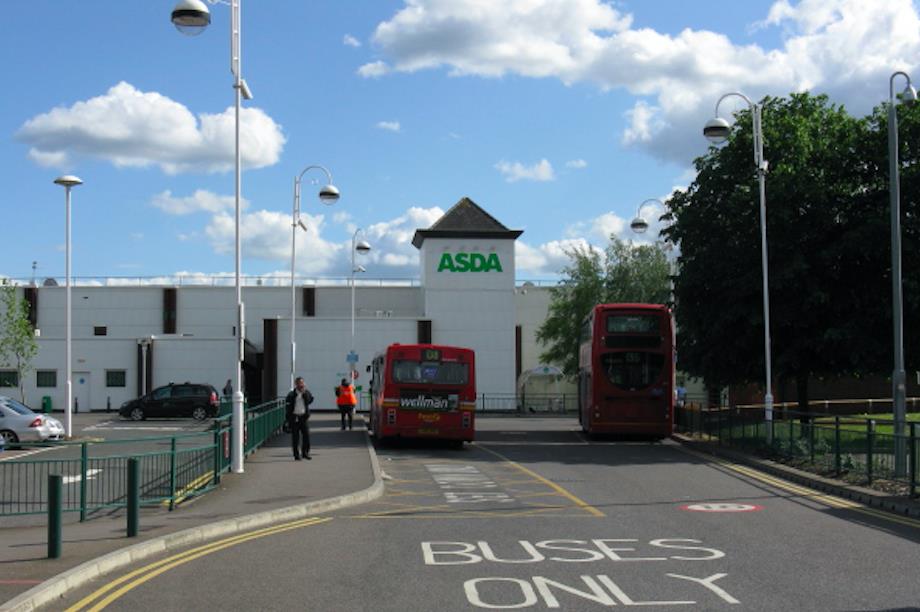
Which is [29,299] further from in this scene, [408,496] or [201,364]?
[408,496]

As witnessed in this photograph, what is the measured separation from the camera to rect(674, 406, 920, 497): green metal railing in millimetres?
16203

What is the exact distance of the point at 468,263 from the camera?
60.7 meters

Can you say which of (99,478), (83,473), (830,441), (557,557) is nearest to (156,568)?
(83,473)

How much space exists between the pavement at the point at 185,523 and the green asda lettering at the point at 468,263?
1511 inches

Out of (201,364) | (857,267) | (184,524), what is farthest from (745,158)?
(201,364)

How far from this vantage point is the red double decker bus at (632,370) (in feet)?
97.3

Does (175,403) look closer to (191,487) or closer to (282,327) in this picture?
(282,327)

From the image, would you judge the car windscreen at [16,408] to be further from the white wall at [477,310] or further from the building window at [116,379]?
the white wall at [477,310]

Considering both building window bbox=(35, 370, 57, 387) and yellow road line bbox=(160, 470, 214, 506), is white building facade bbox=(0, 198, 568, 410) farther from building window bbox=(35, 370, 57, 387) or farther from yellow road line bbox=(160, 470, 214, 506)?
yellow road line bbox=(160, 470, 214, 506)

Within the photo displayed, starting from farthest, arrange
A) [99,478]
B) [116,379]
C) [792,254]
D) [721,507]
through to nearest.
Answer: [116,379]
[792,254]
[721,507]
[99,478]

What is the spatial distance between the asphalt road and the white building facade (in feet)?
130

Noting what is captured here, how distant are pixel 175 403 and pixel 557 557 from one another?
38.2 metres

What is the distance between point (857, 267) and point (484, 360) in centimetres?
3223

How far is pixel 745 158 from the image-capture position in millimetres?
31172
